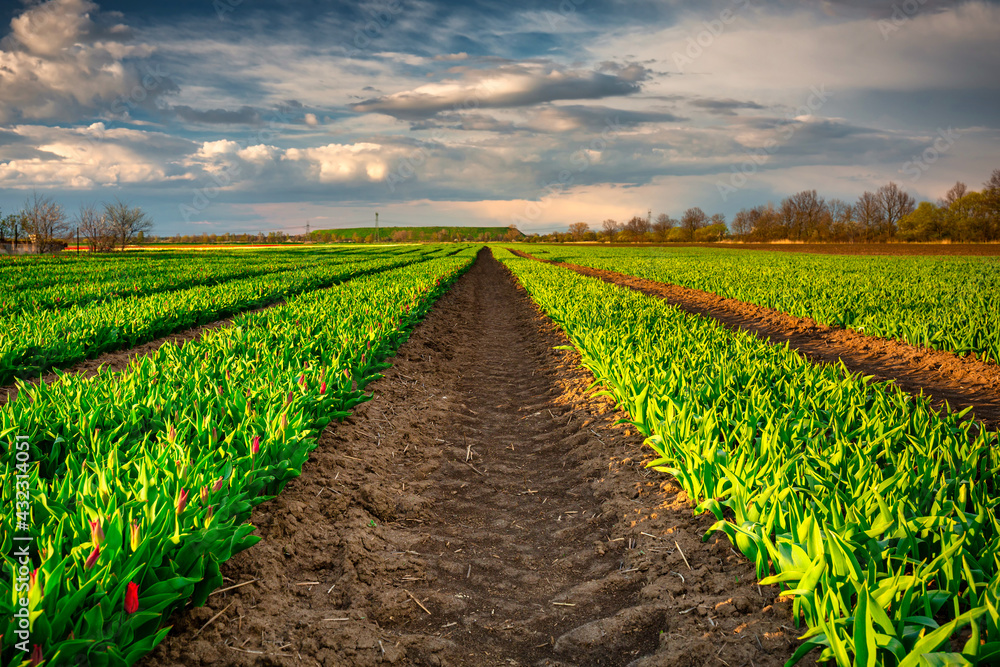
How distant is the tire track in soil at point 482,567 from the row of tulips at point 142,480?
30 cm

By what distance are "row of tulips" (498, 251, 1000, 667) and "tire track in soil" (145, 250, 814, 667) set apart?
0.32 m

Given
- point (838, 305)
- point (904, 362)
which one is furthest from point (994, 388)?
point (838, 305)

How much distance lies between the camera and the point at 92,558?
6.89ft

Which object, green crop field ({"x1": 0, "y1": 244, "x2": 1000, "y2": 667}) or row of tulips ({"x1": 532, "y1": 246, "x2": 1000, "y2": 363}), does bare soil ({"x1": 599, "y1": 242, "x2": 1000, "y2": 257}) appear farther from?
green crop field ({"x1": 0, "y1": 244, "x2": 1000, "y2": 667})

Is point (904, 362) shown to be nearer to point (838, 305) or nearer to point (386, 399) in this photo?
point (838, 305)

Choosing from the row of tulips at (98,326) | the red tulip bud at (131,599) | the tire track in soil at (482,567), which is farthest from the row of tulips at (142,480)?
the row of tulips at (98,326)

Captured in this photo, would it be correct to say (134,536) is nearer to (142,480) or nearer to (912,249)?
(142,480)

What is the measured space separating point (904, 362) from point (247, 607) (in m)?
11.1

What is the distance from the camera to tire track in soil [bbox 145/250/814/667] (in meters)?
2.64

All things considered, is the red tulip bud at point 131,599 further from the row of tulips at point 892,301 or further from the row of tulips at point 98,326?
the row of tulips at point 892,301

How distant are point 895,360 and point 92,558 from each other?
1191 cm

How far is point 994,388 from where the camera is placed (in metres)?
8.04

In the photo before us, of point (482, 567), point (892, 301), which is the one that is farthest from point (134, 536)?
point (892, 301)

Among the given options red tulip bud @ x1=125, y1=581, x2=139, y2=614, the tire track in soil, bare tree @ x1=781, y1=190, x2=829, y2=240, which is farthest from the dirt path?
bare tree @ x1=781, y1=190, x2=829, y2=240
